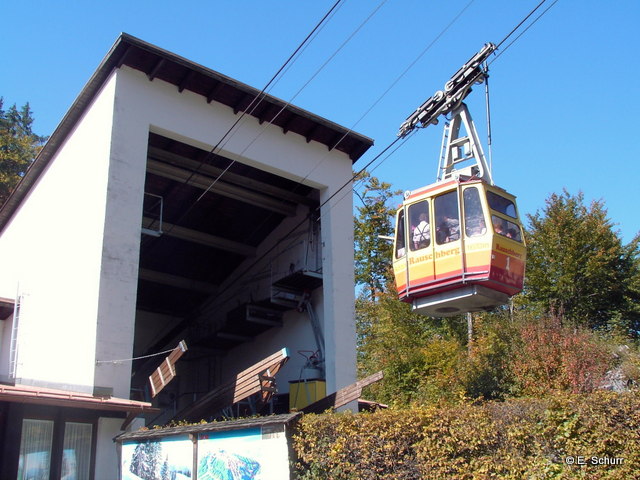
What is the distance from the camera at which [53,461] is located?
1219cm

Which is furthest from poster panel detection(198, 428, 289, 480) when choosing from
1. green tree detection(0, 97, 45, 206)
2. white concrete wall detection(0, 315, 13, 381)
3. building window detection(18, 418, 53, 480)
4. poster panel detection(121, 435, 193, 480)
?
green tree detection(0, 97, 45, 206)

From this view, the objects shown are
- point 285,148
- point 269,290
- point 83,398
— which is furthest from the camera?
point 269,290

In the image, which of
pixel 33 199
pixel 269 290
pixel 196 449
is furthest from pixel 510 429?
pixel 33 199

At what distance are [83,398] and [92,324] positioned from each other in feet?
6.65

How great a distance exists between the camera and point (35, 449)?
12078mm

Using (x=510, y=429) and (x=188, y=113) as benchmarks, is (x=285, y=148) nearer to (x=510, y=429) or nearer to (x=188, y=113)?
(x=188, y=113)

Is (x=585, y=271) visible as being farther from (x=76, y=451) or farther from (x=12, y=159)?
(x=12, y=159)

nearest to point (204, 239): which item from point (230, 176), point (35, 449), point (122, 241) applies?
point (230, 176)

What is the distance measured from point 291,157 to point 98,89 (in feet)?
17.4

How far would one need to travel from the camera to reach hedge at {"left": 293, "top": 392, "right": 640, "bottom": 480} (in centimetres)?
695

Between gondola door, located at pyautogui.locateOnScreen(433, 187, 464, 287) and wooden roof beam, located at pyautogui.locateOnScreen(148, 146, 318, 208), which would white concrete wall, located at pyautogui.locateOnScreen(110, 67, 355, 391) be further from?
gondola door, located at pyautogui.locateOnScreen(433, 187, 464, 287)

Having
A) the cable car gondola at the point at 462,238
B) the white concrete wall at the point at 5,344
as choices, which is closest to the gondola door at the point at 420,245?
the cable car gondola at the point at 462,238

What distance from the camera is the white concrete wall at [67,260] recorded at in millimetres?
14359

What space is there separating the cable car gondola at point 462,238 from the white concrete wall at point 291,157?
5.35m
